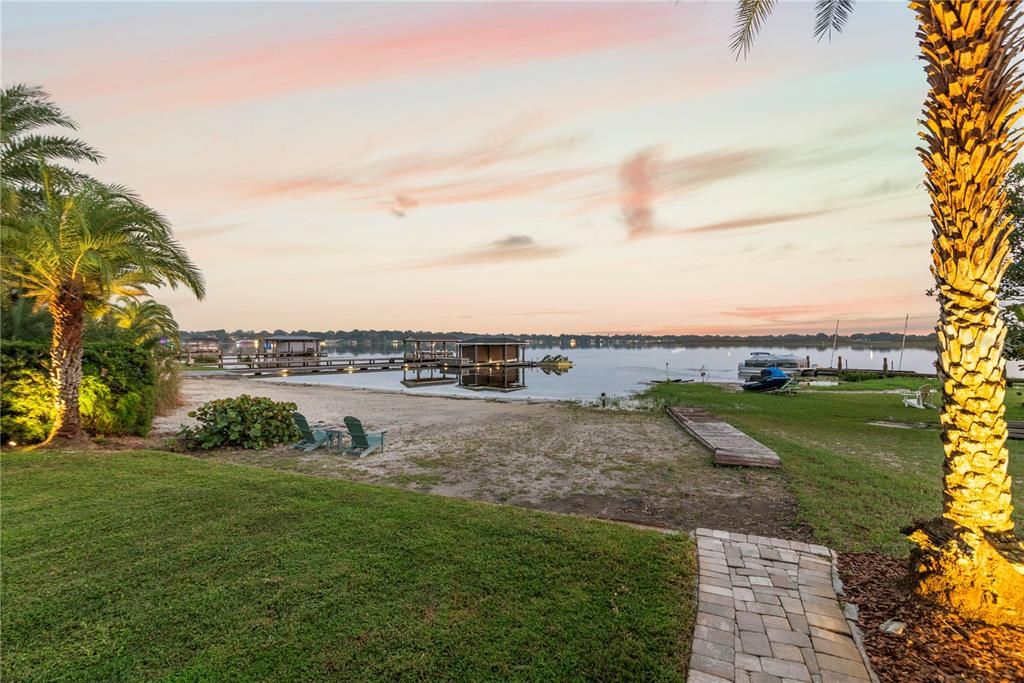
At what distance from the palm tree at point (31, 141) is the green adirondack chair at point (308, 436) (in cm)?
822

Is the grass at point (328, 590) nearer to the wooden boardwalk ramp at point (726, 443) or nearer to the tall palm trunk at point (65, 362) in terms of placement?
the tall palm trunk at point (65, 362)

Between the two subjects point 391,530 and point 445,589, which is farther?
point 391,530

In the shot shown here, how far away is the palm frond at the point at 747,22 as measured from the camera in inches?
212

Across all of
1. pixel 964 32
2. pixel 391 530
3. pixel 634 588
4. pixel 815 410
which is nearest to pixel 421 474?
pixel 391 530

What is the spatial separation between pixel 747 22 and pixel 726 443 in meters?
7.05

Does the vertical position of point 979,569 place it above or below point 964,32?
below

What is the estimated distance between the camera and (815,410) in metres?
15.6

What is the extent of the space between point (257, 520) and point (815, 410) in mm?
17699

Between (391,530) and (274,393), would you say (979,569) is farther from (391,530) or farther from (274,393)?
(274,393)

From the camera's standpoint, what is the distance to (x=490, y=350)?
190ft

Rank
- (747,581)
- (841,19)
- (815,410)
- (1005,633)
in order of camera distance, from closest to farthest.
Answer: (1005,633)
(747,581)
(841,19)
(815,410)

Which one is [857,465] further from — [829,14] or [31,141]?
[31,141]

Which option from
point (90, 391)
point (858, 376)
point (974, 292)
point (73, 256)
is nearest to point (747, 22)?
point (974, 292)

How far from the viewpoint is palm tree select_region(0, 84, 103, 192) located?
10234 mm
